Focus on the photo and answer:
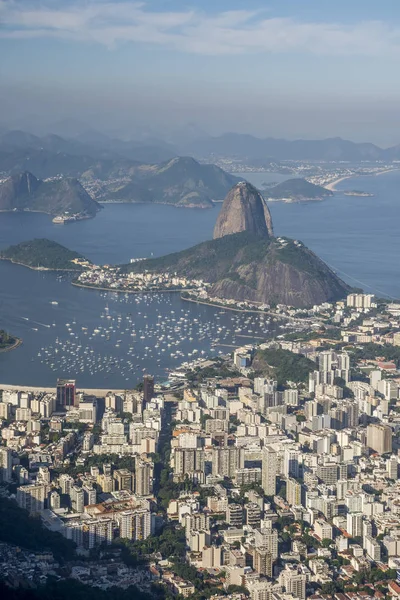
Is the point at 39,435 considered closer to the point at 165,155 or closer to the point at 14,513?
the point at 14,513

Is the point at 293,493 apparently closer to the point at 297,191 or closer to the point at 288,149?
the point at 297,191

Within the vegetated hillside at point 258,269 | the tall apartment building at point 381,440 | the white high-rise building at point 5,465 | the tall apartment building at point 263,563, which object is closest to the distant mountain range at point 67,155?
the vegetated hillside at point 258,269

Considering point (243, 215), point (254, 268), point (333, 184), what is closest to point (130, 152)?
point (333, 184)

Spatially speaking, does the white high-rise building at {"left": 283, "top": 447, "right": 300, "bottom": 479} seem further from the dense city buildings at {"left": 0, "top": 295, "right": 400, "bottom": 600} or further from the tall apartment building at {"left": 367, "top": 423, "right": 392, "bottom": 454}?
the tall apartment building at {"left": 367, "top": 423, "right": 392, "bottom": 454}

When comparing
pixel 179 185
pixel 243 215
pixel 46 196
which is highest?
pixel 179 185

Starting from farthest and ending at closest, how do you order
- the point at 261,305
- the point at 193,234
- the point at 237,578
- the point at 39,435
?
the point at 193,234 → the point at 261,305 → the point at 39,435 → the point at 237,578

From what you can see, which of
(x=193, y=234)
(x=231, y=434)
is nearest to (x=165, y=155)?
(x=193, y=234)
